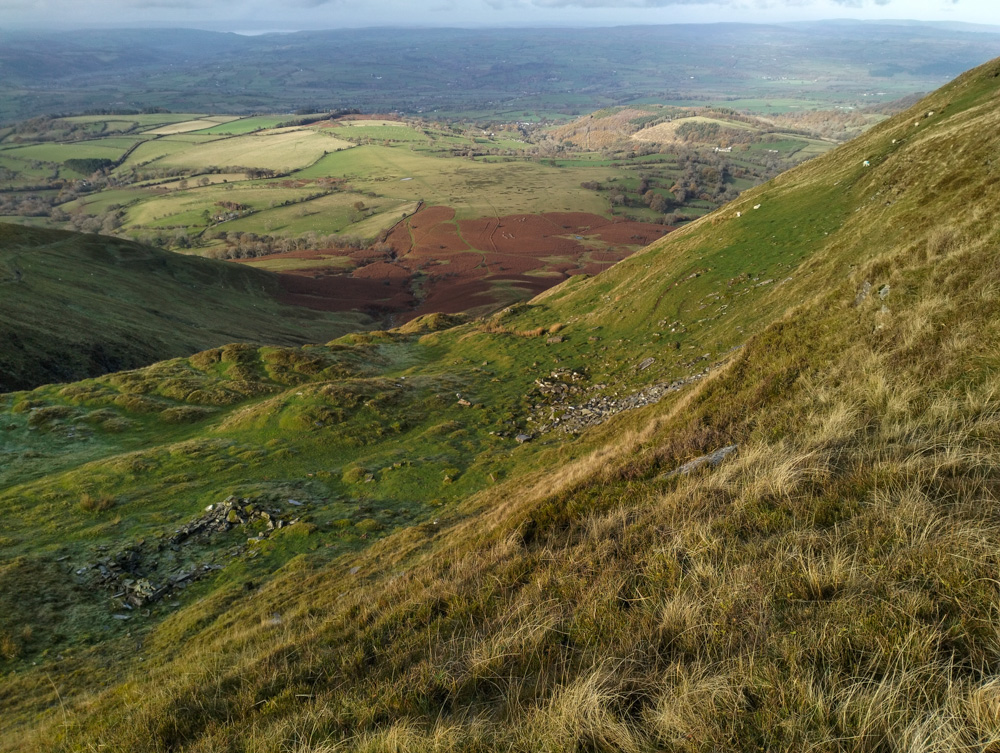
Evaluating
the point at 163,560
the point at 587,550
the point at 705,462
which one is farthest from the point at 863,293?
the point at 163,560

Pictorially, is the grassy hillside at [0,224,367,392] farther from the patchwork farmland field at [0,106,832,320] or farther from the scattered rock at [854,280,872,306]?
the scattered rock at [854,280,872,306]

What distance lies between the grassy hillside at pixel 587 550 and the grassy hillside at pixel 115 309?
20.5 m

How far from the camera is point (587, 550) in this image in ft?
24.7

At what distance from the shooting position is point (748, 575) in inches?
222

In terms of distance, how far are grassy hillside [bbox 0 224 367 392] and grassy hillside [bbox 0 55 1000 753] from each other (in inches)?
809

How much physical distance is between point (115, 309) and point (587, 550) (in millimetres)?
70317

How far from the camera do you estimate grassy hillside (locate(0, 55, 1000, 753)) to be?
14.4 feet

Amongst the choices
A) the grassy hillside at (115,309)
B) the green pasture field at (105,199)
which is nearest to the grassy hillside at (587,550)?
the grassy hillside at (115,309)

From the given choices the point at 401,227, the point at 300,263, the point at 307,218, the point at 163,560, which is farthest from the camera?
the point at 307,218

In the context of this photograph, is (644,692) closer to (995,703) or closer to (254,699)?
(995,703)

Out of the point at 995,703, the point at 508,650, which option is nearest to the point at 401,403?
the point at 508,650

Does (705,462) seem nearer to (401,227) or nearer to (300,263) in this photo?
(300,263)

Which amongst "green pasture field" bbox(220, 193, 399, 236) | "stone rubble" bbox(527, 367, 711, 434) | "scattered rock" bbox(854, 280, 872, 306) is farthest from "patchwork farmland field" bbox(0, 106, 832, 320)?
"scattered rock" bbox(854, 280, 872, 306)

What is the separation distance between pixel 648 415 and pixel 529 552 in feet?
40.4
